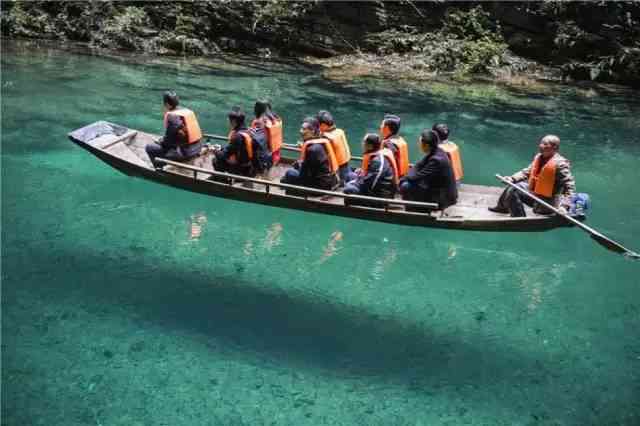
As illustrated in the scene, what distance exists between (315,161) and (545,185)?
327 centimetres

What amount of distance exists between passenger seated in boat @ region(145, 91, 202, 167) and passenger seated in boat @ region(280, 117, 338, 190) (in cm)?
196

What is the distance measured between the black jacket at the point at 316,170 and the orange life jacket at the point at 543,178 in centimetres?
286

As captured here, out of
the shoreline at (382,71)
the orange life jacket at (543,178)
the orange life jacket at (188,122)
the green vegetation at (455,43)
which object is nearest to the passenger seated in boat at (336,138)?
the orange life jacket at (188,122)

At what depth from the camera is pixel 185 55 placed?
73.0 feet

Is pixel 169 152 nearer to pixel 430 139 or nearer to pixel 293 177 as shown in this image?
pixel 293 177

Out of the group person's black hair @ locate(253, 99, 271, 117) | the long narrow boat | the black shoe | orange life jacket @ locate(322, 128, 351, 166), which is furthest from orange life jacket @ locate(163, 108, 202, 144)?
the black shoe

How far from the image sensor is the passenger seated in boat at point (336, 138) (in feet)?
28.2

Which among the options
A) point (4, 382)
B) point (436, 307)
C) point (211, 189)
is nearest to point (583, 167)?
point (436, 307)

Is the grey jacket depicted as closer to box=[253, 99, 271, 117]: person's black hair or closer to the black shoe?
the black shoe

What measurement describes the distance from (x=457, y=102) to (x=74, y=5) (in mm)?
15976

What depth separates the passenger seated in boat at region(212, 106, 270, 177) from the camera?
8.98 metres

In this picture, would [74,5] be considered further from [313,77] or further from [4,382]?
[4,382]

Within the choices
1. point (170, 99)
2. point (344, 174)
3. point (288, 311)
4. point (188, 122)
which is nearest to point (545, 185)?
point (344, 174)

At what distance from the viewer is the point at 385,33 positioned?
74.6 ft
